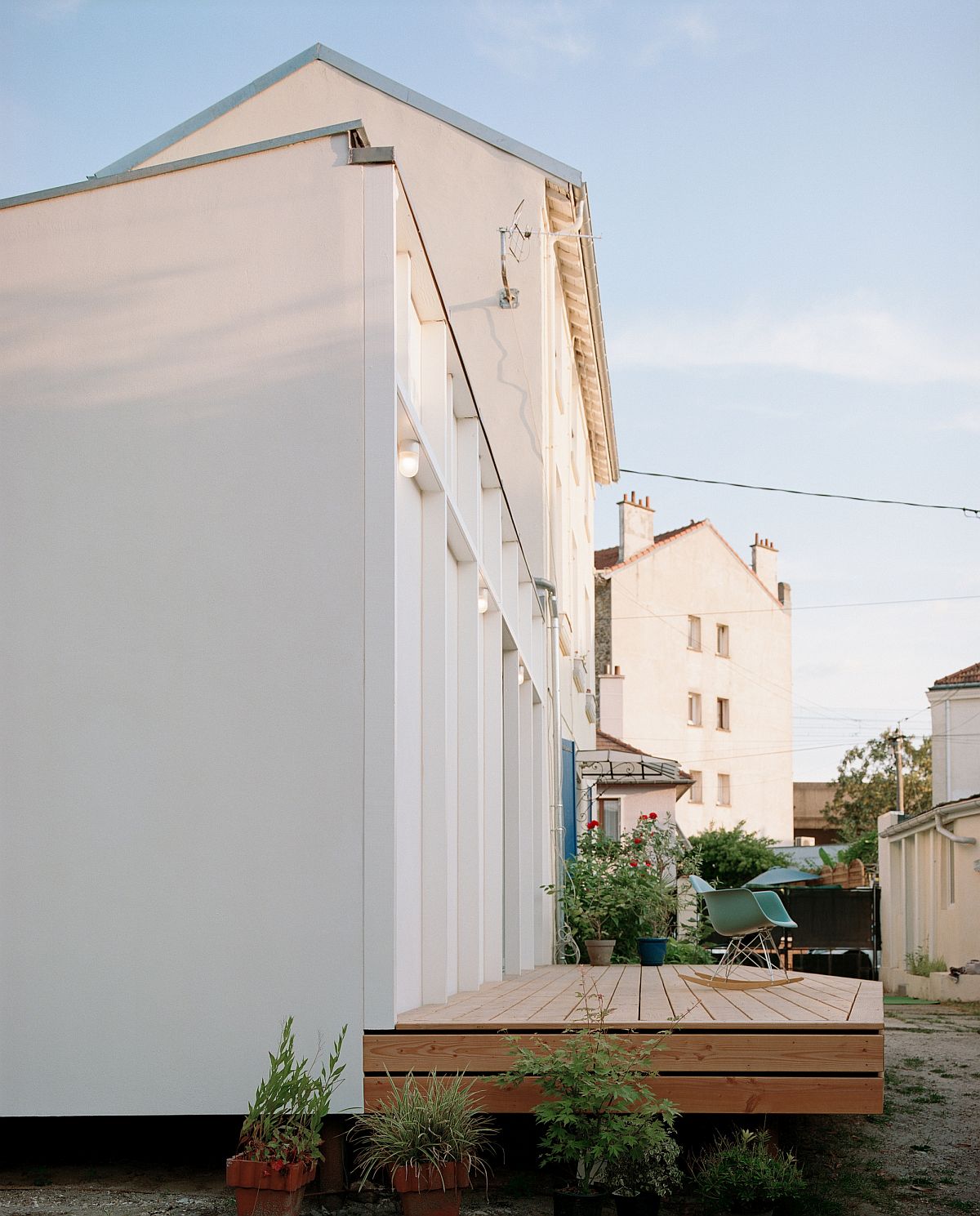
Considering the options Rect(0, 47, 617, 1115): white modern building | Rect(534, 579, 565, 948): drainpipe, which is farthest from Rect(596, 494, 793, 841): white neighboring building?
Rect(0, 47, 617, 1115): white modern building

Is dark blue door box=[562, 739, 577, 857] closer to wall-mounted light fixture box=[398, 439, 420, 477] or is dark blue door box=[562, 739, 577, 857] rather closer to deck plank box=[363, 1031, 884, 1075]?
wall-mounted light fixture box=[398, 439, 420, 477]

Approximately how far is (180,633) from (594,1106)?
2.44 metres

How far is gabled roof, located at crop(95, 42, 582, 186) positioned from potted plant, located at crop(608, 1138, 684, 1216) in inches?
397

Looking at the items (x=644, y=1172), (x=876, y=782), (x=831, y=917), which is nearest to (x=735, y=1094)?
(x=644, y=1172)

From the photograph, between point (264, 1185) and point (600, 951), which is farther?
point (600, 951)

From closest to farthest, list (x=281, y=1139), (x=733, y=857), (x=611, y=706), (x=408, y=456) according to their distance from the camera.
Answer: (x=281, y=1139), (x=408, y=456), (x=611, y=706), (x=733, y=857)

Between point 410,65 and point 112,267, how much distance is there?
9970 millimetres

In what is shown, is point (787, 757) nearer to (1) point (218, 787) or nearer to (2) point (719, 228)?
(2) point (719, 228)

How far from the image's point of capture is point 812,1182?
5504 mm

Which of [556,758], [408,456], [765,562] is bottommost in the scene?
[556,758]

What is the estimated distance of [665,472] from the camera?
788 inches

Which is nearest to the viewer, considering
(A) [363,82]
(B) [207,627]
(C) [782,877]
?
(B) [207,627]

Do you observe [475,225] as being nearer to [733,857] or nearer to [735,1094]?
[735,1094]

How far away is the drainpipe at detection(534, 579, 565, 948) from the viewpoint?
12.0 m
